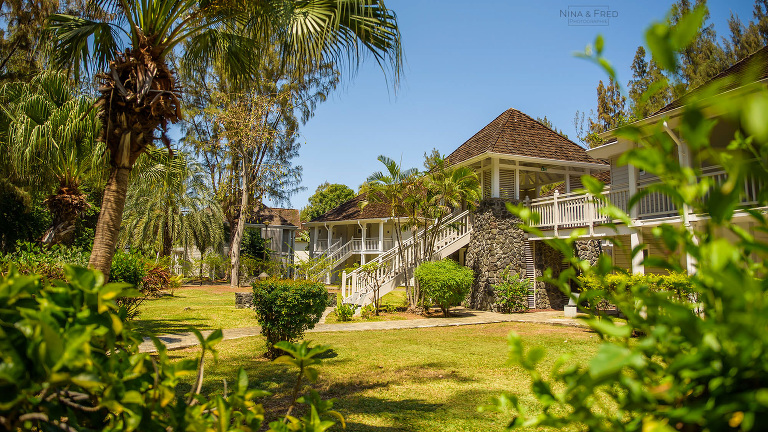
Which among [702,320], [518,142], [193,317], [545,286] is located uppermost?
[518,142]

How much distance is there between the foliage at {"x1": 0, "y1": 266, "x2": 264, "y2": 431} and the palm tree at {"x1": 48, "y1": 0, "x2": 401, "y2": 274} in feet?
15.6

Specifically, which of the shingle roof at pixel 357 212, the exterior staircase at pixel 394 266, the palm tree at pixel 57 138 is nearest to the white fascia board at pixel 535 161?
Result: the exterior staircase at pixel 394 266

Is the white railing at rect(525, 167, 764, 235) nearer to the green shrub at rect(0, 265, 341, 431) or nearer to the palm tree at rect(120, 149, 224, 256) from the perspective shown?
the green shrub at rect(0, 265, 341, 431)

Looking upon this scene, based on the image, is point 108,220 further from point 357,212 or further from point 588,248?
point 357,212

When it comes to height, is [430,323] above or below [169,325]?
below

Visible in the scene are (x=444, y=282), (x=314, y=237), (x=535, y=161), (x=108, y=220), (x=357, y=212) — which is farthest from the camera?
(x=314, y=237)

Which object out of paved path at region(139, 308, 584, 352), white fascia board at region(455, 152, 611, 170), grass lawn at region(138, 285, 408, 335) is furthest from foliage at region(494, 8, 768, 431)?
white fascia board at region(455, 152, 611, 170)

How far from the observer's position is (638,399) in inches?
32.3

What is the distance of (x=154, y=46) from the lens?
234 inches

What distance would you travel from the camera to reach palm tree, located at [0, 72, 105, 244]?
8.54 metres

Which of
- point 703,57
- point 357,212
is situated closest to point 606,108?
point 703,57

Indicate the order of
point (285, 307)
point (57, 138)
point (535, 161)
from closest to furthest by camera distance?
point (285, 307)
point (57, 138)
point (535, 161)

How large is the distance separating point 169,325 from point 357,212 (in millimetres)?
20133

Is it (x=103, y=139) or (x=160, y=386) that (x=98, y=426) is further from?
(x=103, y=139)
